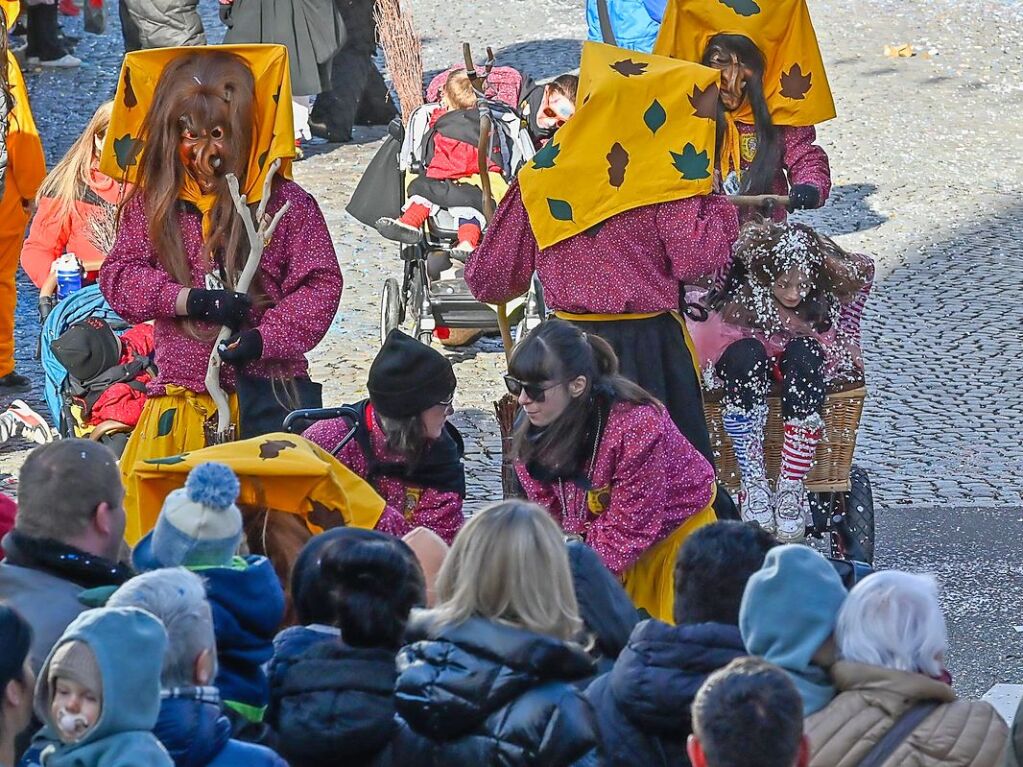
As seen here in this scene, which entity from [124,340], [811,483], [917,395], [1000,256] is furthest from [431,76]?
[811,483]

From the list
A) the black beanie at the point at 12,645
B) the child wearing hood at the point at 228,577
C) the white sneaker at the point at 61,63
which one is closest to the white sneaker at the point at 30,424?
the child wearing hood at the point at 228,577

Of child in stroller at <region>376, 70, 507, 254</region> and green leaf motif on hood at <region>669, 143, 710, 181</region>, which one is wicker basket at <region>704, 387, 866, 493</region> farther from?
child in stroller at <region>376, 70, 507, 254</region>

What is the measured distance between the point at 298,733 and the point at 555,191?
254 cm

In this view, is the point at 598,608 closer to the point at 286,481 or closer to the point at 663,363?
the point at 286,481

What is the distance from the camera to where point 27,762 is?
3.08 meters

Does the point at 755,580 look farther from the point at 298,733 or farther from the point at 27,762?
the point at 27,762

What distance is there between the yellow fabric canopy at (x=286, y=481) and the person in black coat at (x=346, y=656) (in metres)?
0.68

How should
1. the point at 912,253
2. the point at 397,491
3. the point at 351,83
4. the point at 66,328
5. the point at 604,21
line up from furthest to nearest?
the point at 351,83, the point at 604,21, the point at 912,253, the point at 66,328, the point at 397,491

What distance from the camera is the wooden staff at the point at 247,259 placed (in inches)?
200

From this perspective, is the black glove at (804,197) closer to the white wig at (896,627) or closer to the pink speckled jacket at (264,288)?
the pink speckled jacket at (264,288)

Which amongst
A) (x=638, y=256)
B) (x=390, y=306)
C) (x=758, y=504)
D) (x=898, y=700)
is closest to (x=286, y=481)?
(x=898, y=700)

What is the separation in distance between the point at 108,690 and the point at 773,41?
14.3ft

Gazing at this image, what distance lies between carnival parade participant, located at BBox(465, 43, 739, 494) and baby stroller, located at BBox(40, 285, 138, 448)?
190 cm

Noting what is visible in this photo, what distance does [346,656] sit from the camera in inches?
131
